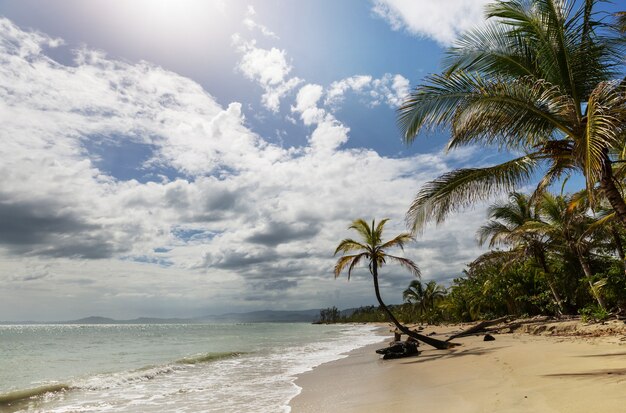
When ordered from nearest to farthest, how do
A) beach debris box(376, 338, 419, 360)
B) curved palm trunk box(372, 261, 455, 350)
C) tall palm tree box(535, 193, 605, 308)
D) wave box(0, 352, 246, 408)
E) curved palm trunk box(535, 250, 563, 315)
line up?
1. wave box(0, 352, 246, 408)
2. beach debris box(376, 338, 419, 360)
3. curved palm trunk box(372, 261, 455, 350)
4. tall palm tree box(535, 193, 605, 308)
5. curved palm trunk box(535, 250, 563, 315)

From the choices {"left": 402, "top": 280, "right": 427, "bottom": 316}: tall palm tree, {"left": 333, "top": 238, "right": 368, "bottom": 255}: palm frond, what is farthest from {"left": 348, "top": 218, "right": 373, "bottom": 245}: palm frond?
{"left": 402, "top": 280, "right": 427, "bottom": 316}: tall palm tree

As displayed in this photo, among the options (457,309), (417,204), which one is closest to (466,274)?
(457,309)

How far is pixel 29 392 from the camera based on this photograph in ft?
38.1

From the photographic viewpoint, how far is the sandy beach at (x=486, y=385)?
498 centimetres

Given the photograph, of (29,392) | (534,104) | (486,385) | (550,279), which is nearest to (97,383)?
(29,392)

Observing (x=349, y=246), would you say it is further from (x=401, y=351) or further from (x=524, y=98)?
(x=524, y=98)

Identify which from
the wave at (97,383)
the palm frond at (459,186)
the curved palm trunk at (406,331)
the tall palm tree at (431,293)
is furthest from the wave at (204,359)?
the tall palm tree at (431,293)

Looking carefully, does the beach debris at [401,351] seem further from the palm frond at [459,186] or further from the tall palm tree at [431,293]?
the tall palm tree at [431,293]

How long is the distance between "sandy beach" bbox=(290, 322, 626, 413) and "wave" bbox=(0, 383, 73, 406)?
763cm

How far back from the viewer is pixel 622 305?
16.4m

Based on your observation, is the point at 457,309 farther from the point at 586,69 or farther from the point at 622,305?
the point at 586,69

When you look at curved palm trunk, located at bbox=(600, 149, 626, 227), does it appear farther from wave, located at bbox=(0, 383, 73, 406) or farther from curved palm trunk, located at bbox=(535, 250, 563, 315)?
curved palm trunk, located at bbox=(535, 250, 563, 315)

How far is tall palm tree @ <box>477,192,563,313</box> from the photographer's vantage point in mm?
22484

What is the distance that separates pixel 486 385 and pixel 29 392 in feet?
41.7
